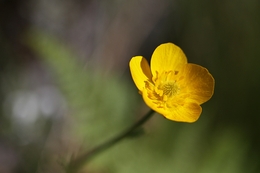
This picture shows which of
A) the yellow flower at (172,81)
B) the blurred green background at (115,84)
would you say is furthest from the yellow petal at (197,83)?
the blurred green background at (115,84)

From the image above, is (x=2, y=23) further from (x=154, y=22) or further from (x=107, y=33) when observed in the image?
(x=154, y=22)

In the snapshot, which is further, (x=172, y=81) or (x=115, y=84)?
(x=115, y=84)

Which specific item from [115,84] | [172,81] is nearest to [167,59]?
[172,81]

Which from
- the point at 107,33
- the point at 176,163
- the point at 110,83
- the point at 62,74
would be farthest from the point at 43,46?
the point at 176,163

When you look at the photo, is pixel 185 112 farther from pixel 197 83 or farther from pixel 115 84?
pixel 115 84

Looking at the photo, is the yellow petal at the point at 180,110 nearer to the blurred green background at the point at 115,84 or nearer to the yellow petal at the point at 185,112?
the yellow petal at the point at 185,112
